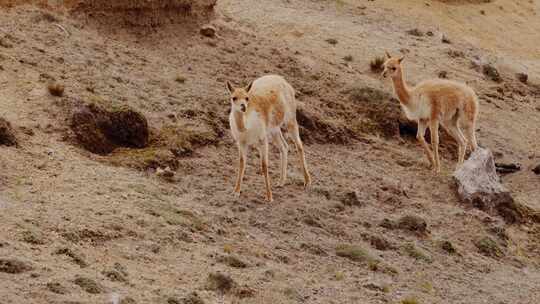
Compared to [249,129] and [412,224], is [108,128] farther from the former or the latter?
[412,224]

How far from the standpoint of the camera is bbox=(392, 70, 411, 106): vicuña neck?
1973cm

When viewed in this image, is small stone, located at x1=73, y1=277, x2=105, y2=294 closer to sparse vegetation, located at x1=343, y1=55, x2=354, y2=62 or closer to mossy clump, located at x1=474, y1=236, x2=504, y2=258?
mossy clump, located at x1=474, y1=236, x2=504, y2=258

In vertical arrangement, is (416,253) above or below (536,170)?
above

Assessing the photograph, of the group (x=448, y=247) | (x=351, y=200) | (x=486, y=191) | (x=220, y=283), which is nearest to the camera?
(x=220, y=283)

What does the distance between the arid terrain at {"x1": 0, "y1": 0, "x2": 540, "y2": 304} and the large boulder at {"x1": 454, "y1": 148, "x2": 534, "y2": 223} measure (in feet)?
0.88

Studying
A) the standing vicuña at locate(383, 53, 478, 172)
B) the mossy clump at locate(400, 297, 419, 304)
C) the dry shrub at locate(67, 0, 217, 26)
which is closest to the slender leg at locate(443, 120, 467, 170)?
the standing vicuña at locate(383, 53, 478, 172)

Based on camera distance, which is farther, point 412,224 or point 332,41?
point 332,41

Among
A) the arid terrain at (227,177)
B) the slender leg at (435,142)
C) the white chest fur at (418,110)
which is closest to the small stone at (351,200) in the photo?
the arid terrain at (227,177)

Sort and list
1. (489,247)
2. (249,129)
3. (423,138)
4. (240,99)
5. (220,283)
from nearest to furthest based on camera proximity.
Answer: (220,283) → (240,99) → (249,129) → (489,247) → (423,138)

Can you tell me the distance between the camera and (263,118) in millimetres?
15969

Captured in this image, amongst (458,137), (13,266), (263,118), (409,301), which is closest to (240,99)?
(263,118)

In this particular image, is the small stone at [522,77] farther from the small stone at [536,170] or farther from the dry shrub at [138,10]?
the dry shrub at [138,10]

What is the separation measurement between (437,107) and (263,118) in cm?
475

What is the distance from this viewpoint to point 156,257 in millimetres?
12828
